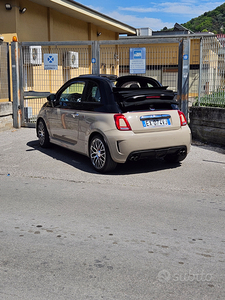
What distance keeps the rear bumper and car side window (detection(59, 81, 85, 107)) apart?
1537 mm

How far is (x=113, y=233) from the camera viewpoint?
13.6ft

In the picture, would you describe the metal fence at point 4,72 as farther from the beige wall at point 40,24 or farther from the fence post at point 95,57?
the fence post at point 95,57

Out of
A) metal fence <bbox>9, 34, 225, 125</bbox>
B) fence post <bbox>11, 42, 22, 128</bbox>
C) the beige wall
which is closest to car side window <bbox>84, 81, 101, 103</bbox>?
metal fence <bbox>9, 34, 225, 125</bbox>

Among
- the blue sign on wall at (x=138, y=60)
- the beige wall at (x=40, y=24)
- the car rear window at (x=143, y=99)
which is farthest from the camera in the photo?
the beige wall at (x=40, y=24)

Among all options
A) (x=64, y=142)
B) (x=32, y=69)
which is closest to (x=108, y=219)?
(x=64, y=142)

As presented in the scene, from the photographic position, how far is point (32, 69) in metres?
11.8

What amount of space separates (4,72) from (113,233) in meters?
9.05

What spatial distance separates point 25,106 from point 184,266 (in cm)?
981

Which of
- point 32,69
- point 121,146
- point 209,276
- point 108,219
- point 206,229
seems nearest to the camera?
point 209,276

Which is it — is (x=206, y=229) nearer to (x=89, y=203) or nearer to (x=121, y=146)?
(x=89, y=203)

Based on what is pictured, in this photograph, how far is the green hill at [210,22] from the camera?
77.8 m

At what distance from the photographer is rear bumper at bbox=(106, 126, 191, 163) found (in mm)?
6457

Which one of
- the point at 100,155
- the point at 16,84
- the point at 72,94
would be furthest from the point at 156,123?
the point at 16,84

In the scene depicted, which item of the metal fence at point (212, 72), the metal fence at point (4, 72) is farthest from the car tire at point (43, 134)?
the metal fence at point (212, 72)
